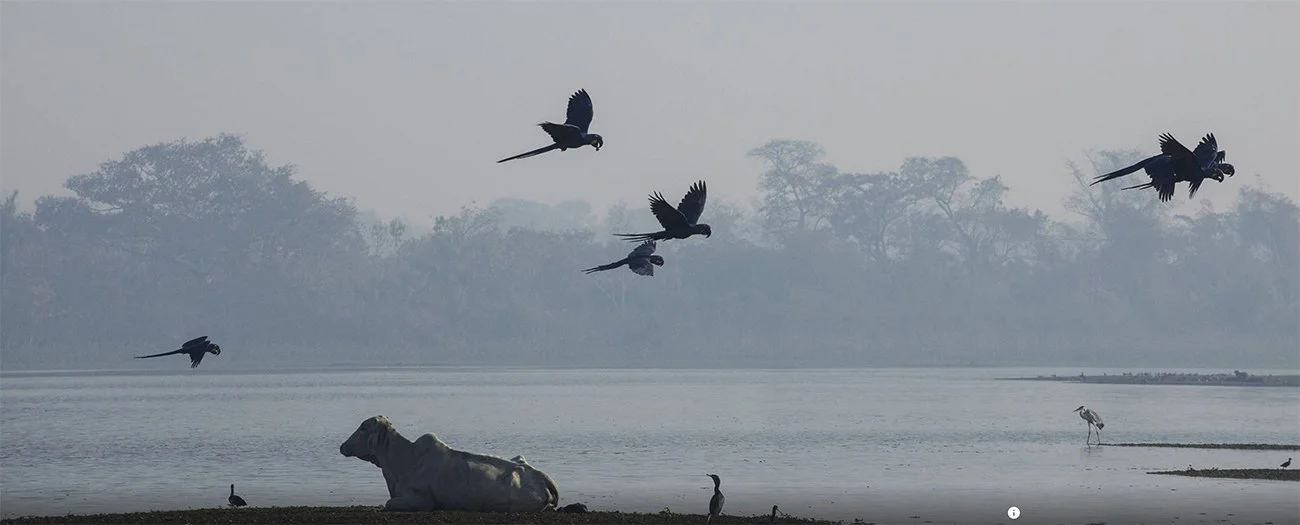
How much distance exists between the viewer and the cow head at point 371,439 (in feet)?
79.0

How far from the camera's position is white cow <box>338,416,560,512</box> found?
22.9m

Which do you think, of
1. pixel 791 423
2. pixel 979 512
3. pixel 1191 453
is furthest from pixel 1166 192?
pixel 791 423

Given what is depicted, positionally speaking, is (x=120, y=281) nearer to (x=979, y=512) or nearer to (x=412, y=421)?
(x=412, y=421)

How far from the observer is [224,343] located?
472 ft

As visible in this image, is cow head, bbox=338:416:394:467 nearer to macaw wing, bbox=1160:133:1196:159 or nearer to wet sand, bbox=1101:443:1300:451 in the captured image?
macaw wing, bbox=1160:133:1196:159

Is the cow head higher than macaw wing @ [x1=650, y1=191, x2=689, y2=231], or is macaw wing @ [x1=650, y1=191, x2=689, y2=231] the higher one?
macaw wing @ [x1=650, y1=191, x2=689, y2=231]

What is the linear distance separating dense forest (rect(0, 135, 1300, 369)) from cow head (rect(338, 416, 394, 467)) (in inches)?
4725

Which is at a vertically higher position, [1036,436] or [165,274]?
[165,274]

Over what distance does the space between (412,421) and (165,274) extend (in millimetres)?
95547

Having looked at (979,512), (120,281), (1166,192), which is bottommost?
(979,512)

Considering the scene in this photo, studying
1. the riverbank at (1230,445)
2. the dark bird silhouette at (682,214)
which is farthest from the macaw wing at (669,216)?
the riverbank at (1230,445)

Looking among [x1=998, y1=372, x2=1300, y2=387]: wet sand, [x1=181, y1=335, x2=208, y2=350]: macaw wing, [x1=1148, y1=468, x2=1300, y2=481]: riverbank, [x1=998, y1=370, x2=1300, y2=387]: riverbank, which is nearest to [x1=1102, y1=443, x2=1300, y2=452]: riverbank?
[x1=1148, y1=468, x2=1300, y2=481]: riverbank

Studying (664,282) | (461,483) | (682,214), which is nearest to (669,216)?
(682,214)

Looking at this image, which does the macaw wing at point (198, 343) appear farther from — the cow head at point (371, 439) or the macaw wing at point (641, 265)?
the macaw wing at point (641, 265)
